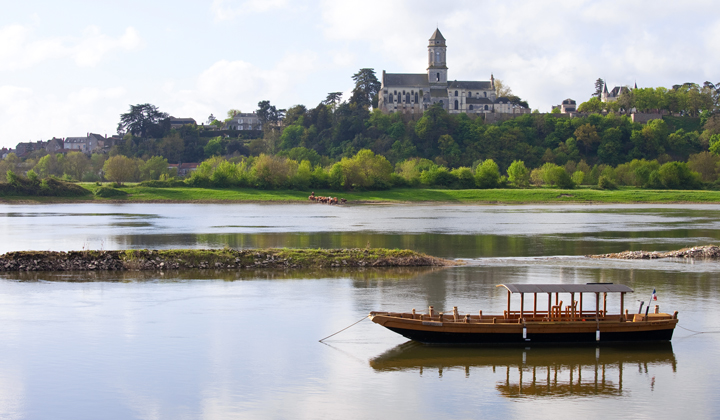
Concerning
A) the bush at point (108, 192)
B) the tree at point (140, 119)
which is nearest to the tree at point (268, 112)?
the tree at point (140, 119)

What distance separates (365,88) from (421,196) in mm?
80315

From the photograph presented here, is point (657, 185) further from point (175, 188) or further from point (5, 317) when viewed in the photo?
point (5, 317)

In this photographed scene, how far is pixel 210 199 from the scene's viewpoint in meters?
99.9

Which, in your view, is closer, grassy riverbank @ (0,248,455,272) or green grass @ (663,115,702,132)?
grassy riverbank @ (0,248,455,272)

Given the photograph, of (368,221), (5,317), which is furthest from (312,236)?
(5,317)

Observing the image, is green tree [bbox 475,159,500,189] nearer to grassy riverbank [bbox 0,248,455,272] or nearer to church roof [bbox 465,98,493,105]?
church roof [bbox 465,98,493,105]

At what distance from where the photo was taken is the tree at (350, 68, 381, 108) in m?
176

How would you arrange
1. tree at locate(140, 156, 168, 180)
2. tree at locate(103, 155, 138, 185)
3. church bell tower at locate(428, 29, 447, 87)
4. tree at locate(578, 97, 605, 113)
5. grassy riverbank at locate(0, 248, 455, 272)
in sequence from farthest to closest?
tree at locate(578, 97, 605, 113), church bell tower at locate(428, 29, 447, 87), tree at locate(140, 156, 168, 180), tree at locate(103, 155, 138, 185), grassy riverbank at locate(0, 248, 455, 272)

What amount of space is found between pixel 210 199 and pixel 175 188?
30.7 ft

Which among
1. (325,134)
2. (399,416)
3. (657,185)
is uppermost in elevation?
(325,134)

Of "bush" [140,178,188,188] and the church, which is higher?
the church

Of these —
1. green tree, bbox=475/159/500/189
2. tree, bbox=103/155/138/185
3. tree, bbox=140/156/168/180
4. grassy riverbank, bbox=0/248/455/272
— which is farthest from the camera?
tree, bbox=140/156/168/180

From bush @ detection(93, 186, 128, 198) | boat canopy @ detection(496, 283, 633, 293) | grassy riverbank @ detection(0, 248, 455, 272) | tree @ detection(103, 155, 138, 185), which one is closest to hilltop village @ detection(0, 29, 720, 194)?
tree @ detection(103, 155, 138, 185)

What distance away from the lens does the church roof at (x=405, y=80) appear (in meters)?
178
